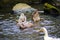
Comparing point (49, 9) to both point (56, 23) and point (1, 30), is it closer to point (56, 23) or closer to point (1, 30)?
point (56, 23)

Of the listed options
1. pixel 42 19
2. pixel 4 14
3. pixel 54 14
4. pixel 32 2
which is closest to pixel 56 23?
pixel 42 19

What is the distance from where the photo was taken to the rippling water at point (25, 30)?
56.4 ft

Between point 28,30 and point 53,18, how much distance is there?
422 centimetres

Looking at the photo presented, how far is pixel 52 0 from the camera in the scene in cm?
2841

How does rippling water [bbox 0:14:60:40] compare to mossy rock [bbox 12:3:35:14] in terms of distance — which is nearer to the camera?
rippling water [bbox 0:14:60:40]

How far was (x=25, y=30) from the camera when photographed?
18734 mm

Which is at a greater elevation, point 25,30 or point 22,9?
point 22,9

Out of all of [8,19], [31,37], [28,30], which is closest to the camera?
[31,37]

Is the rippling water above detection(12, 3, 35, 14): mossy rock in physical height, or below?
below

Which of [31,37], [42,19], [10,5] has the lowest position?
[31,37]

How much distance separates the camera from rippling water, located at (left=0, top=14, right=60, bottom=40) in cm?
1719

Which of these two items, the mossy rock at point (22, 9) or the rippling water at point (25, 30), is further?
the mossy rock at point (22, 9)

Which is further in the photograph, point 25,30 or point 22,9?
point 22,9

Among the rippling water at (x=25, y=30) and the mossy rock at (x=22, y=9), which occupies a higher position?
the mossy rock at (x=22, y=9)
